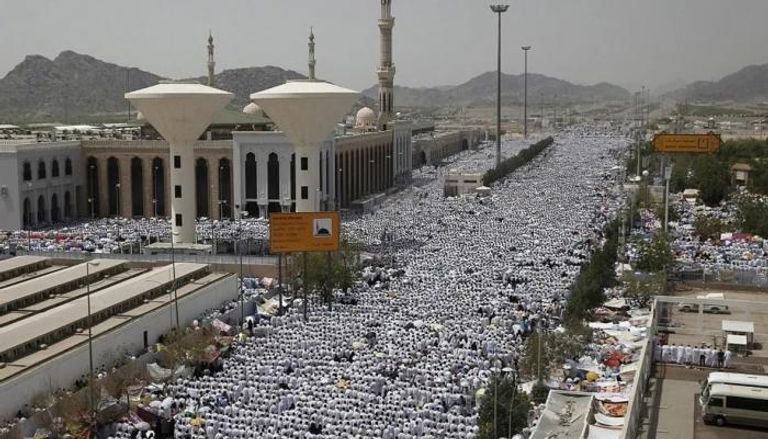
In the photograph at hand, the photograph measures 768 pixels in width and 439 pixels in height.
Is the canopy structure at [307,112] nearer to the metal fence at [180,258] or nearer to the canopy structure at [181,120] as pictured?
the canopy structure at [181,120]

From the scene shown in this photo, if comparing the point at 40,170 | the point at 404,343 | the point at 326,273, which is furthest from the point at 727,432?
the point at 40,170

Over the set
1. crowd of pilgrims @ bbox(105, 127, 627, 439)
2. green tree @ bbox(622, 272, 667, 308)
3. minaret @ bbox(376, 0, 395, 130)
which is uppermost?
minaret @ bbox(376, 0, 395, 130)

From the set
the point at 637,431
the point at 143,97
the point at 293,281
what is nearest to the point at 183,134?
the point at 143,97

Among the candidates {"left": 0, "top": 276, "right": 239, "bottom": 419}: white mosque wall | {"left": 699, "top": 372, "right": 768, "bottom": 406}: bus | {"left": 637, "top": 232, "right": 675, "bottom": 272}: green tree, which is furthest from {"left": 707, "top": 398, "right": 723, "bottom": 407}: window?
{"left": 637, "top": 232, "right": 675, "bottom": 272}: green tree

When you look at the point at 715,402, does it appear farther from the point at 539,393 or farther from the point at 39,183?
the point at 39,183

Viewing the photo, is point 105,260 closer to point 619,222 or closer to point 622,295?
point 622,295

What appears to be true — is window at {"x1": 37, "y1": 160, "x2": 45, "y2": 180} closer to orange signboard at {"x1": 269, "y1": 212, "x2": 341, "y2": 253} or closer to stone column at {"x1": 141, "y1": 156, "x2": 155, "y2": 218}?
stone column at {"x1": 141, "y1": 156, "x2": 155, "y2": 218}
